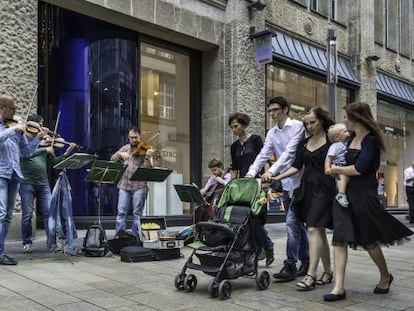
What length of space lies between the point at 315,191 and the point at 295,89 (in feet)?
36.0

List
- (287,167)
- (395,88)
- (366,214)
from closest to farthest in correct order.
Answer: (366,214) < (287,167) < (395,88)

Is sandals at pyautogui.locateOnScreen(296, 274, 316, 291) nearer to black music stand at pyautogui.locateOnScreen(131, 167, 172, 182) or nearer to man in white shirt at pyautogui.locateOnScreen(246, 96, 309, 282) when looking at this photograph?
man in white shirt at pyautogui.locateOnScreen(246, 96, 309, 282)

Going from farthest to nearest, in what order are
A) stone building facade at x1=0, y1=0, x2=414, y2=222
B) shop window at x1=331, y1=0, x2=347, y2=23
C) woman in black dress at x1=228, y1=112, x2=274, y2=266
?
shop window at x1=331, y1=0, x2=347, y2=23 < stone building facade at x1=0, y1=0, x2=414, y2=222 < woman in black dress at x1=228, y1=112, x2=274, y2=266

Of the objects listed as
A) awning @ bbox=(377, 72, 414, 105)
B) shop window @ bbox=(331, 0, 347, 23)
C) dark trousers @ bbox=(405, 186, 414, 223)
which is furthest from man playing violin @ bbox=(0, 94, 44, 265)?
awning @ bbox=(377, 72, 414, 105)

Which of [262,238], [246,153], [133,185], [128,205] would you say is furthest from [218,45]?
[262,238]

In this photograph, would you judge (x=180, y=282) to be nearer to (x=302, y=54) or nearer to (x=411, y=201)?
(x=302, y=54)

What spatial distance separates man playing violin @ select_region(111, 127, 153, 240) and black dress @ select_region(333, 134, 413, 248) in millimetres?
3865

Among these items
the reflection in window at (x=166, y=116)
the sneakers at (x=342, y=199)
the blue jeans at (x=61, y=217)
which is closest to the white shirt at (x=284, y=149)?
the sneakers at (x=342, y=199)

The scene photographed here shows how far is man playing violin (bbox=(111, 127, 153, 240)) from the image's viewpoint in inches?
338

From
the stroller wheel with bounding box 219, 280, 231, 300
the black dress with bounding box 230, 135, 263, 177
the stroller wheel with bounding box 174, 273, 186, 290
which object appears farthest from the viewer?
the black dress with bounding box 230, 135, 263, 177

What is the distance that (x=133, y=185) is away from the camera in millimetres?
8648

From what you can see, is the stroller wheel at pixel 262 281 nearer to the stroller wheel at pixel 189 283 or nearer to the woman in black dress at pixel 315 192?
the woman in black dress at pixel 315 192

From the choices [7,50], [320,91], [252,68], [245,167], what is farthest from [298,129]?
[320,91]

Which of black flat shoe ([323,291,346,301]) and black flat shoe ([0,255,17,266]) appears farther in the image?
black flat shoe ([0,255,17,266])
